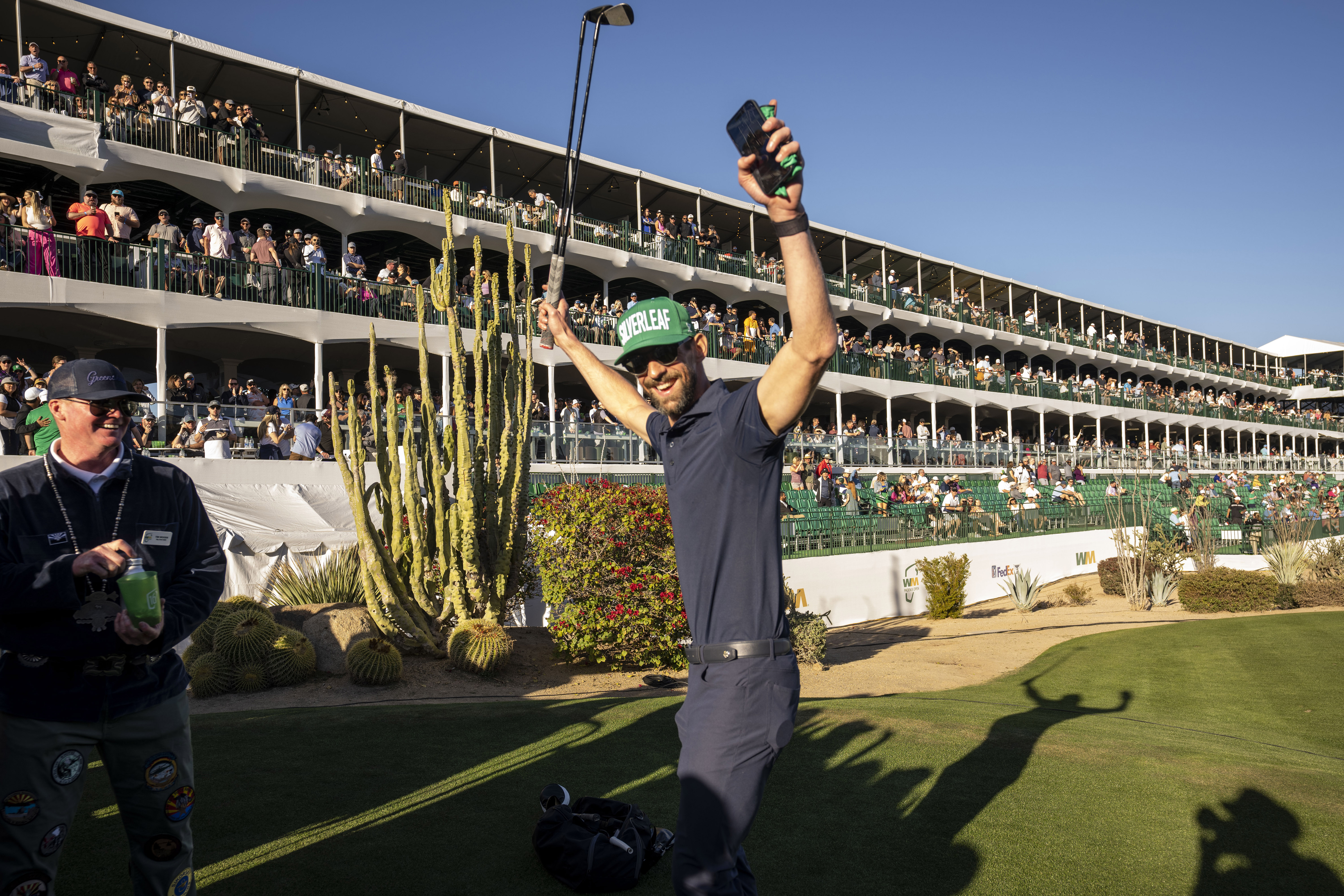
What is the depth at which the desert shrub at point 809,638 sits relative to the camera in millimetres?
12469

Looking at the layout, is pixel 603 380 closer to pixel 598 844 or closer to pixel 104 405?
pixel 104 405

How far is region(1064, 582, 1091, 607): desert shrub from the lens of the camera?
70.6ft

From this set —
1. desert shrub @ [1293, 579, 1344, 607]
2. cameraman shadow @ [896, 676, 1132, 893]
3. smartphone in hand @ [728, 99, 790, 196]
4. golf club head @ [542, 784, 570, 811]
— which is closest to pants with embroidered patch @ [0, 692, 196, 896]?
golf club head @ [542, 784, 570, 811]

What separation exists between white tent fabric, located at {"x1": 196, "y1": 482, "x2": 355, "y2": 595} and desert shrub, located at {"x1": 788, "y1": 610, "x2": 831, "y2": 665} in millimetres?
6379

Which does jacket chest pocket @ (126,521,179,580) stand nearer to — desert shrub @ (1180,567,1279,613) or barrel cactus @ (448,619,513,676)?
barrel cactus @ (448,619,513,676)

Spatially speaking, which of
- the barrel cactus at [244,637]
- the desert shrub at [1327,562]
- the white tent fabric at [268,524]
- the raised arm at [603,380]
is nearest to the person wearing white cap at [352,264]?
the white tent fabric at [268,524]

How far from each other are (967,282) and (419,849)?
49.6m

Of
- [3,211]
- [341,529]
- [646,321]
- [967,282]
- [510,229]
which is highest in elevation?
[967,282]

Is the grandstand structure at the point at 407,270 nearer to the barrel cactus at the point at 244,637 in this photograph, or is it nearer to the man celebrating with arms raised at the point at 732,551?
the barrel cactus at the point at 244,637

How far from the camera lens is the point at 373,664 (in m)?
10.0

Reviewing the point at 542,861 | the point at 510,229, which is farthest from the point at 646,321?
the point at 510,229

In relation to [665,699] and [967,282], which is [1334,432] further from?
[665,699]

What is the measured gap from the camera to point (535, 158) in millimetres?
30203

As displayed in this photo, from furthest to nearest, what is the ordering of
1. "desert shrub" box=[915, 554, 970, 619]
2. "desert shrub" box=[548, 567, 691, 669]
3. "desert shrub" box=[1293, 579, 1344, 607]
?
1. "desert shrub" box=[1293, 579, 1344, 607]
2. "desert shrub" box=[915, 554, 970, 619]
3. "desert shrub" box=[548, 567, 691, 669]
